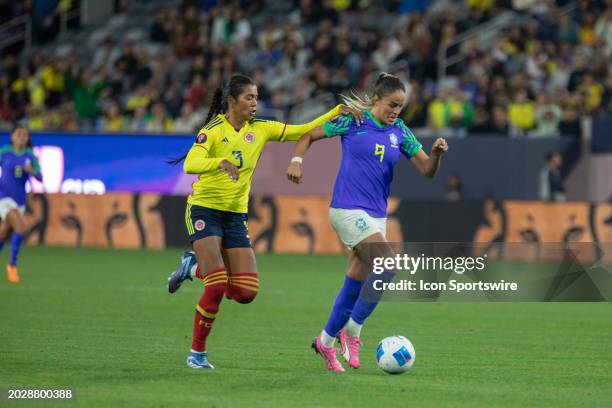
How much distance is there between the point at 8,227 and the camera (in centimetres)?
1817

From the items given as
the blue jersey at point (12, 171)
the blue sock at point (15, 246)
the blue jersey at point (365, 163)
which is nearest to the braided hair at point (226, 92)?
the blue jersey at point (365, 163)

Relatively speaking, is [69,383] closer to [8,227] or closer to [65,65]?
[8,227]

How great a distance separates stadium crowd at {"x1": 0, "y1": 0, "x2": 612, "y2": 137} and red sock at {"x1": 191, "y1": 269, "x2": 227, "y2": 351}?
589 inches

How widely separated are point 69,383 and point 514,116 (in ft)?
55.1

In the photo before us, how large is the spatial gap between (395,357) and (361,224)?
1.07 meters

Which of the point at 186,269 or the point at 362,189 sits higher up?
the point at 362,189

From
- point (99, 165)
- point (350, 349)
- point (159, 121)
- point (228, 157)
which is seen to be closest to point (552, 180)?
point (159, 121)

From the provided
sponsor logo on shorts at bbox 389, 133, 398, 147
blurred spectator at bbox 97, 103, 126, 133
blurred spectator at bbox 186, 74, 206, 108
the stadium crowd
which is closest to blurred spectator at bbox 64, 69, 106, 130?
the stadium crowd

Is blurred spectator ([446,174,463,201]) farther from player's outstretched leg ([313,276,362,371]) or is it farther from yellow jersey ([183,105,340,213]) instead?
player's outstretched leg ([313,276,362,371])

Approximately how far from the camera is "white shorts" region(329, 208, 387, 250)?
10.1m

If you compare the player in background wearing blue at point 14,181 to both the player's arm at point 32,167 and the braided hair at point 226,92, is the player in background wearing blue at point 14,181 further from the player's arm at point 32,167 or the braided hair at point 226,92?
the braided hair at point 226,92

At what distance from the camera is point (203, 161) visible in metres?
9.74

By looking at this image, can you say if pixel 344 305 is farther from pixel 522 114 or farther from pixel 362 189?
pixel 522 114

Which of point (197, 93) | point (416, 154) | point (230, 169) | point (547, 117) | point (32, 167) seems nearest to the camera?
point (230, 169)
